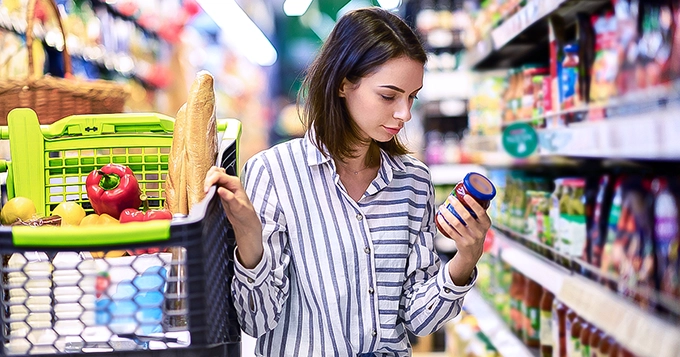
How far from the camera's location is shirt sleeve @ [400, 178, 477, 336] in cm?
167

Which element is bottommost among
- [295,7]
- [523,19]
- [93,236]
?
[93,236]

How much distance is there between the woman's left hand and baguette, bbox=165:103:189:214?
520 millimetres

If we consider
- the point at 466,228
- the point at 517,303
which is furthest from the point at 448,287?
the point at 517,303

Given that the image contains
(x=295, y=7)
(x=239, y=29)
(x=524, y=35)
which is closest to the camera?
(x=524, y=35)

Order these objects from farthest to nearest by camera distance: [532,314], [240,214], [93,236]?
[532,314]
[240,214]
[93,236]

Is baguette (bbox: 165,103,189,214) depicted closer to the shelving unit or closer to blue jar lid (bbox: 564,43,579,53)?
blue jar lid (bbox: 564,43,579,53)

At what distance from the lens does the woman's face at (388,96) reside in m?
1.61

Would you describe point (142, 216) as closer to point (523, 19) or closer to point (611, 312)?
point (611, 312)

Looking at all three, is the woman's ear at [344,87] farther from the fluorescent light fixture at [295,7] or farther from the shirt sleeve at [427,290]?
the fluorescent light fixture at [295,7]

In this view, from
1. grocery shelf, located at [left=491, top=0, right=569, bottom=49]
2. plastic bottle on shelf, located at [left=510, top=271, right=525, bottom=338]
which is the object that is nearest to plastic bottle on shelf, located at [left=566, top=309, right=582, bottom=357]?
plastic bottle on shelf, located at [left=510, top=271, right=525, bottom=338]

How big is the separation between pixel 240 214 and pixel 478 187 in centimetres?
49

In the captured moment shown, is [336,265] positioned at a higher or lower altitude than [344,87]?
lower

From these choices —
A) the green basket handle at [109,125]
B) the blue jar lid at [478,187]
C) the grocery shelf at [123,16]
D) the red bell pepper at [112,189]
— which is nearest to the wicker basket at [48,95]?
the green basket handle at [109,125]

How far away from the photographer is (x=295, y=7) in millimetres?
12773
